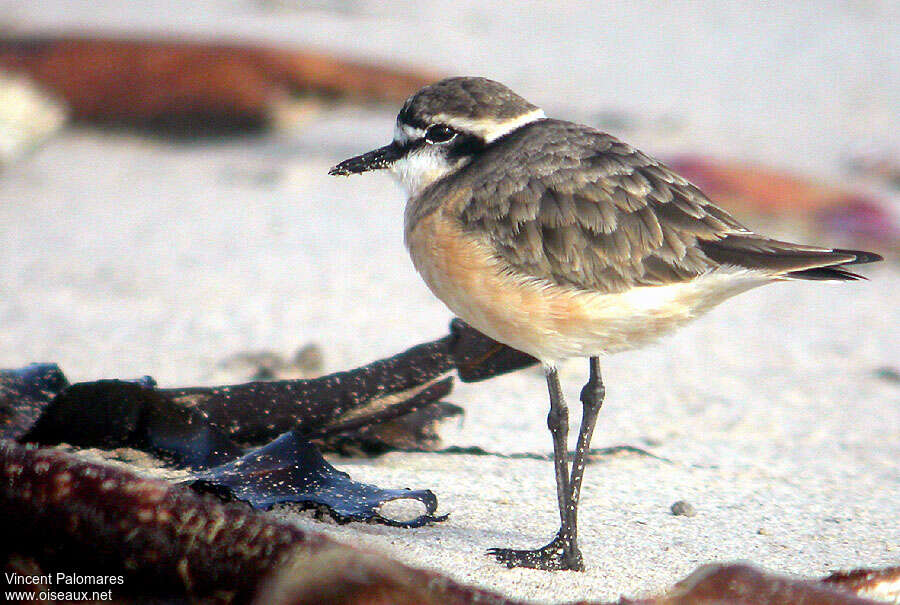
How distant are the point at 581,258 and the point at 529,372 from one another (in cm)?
217

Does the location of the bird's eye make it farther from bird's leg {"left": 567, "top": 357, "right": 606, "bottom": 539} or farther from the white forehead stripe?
bird's leg {"left": 567, "top": 357, "right": 606, "bottom": 539}

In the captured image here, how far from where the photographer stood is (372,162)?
14.2ft

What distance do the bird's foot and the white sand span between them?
0.22 feet

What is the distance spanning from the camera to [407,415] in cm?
431

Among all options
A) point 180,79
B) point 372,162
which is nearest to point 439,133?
point 372,162

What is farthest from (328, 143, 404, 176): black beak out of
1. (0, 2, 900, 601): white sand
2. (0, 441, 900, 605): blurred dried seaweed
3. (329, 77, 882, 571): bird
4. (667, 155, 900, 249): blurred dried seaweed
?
(667, 155, 900, 249): blurred dried seaweed

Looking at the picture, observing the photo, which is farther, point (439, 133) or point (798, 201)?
point (798, 201)

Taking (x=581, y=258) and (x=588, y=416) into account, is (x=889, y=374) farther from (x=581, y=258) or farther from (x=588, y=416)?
(x=581, y=258)

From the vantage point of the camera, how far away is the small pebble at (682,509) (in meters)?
3.81

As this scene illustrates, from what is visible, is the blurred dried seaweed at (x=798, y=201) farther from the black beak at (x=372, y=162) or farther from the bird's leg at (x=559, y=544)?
the bird's leg at (x=559, y=544)

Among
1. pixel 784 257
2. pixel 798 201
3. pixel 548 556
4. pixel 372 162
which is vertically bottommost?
pixel 548 556

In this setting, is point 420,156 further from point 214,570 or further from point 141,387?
point 214,570

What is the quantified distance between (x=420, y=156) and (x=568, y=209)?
79 cm

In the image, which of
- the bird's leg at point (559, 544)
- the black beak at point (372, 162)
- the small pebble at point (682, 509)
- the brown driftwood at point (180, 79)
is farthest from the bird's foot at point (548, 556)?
the brown driftwood at point (180, 79)
